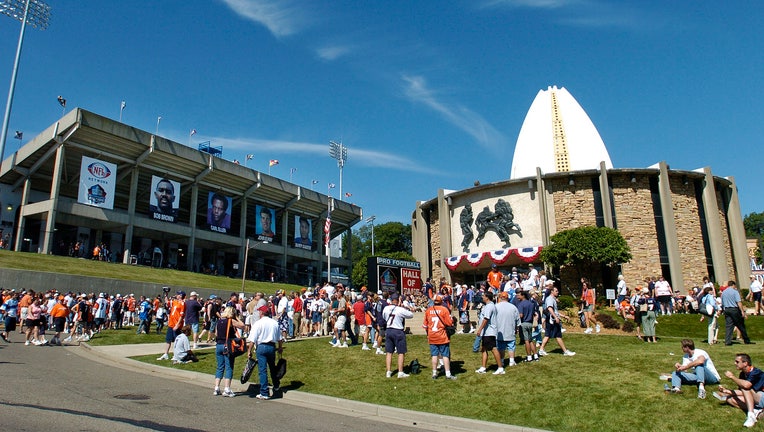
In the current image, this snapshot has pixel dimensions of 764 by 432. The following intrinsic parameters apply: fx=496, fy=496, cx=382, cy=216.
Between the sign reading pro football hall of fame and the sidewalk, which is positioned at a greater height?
the sign reading pro football hall of fame

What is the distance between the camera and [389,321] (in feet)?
34.3

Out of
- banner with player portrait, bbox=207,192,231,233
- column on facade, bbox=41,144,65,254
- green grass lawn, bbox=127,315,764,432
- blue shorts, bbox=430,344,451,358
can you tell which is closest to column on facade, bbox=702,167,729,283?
green grass lawn, bbox=127,315,764,432

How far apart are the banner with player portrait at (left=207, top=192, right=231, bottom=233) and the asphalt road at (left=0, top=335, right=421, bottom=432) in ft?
131

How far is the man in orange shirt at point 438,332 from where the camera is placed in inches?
381

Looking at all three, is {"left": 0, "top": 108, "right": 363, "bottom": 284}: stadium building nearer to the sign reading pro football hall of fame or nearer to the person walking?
the sign reading pro football hall of fame

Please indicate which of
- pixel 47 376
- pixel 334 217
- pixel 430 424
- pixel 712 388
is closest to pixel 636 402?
pixel 712 388

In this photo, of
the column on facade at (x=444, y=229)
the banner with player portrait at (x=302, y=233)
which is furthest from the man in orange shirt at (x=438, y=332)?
the banner with player portrait at (x=302, y=233)

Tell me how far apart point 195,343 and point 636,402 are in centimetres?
1192

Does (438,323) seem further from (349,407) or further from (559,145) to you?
(559,145)

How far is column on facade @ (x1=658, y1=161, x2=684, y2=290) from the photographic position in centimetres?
3102

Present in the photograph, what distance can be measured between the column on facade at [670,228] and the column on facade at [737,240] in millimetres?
5652

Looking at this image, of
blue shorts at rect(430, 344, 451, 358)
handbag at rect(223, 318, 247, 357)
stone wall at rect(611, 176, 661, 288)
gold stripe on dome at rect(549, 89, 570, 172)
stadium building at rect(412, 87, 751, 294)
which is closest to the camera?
handbag at rect(223, 318, 247, 357)

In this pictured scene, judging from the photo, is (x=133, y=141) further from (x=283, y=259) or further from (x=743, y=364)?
(x=743, y=364)

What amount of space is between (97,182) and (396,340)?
126 ft
